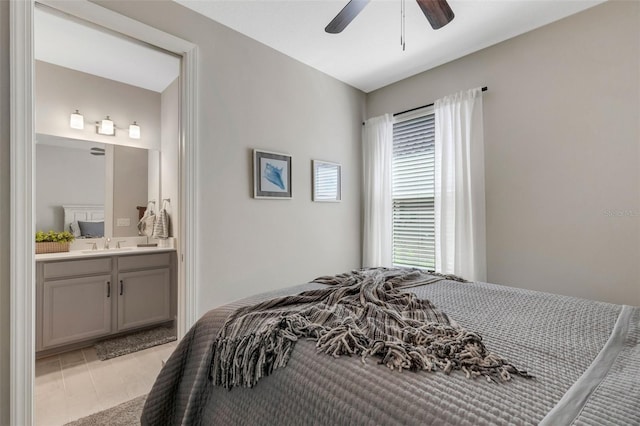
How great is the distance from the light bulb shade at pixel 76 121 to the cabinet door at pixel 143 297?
147 centimetres

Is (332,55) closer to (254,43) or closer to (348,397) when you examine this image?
(254,43)

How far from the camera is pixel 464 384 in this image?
75 centimetres

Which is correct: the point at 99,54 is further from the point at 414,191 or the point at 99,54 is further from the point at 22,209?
the point at 414,191

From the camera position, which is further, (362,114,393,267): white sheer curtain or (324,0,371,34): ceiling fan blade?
(362,114,393,267): white sheer curtain

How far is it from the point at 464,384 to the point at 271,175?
2204 millimetres

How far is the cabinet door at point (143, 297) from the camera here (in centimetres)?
290

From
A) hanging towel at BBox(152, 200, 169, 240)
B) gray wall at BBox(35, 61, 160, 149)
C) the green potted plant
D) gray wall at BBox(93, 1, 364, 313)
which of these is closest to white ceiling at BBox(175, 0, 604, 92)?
gray wall at BBox(93, 1, 364, 313)

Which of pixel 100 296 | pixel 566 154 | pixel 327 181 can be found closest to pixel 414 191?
pixel 327 181

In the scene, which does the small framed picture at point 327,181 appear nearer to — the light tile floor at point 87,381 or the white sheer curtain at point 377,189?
the white sheer curtain at point 377,189

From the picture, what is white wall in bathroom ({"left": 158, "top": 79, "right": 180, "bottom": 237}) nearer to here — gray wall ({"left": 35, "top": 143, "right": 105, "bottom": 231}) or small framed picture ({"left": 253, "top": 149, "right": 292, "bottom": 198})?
gray wall ({"left": 35, "top": 143, "right": 105, "bottom": 231})

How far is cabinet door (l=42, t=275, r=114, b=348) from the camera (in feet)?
8.18

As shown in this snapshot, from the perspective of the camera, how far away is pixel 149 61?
9.10ft

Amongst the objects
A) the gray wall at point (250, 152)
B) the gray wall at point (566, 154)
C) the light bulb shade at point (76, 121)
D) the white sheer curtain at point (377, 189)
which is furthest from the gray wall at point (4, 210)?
the gray wall at point (566, 154)

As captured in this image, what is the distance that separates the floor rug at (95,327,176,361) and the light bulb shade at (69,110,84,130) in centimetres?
207
